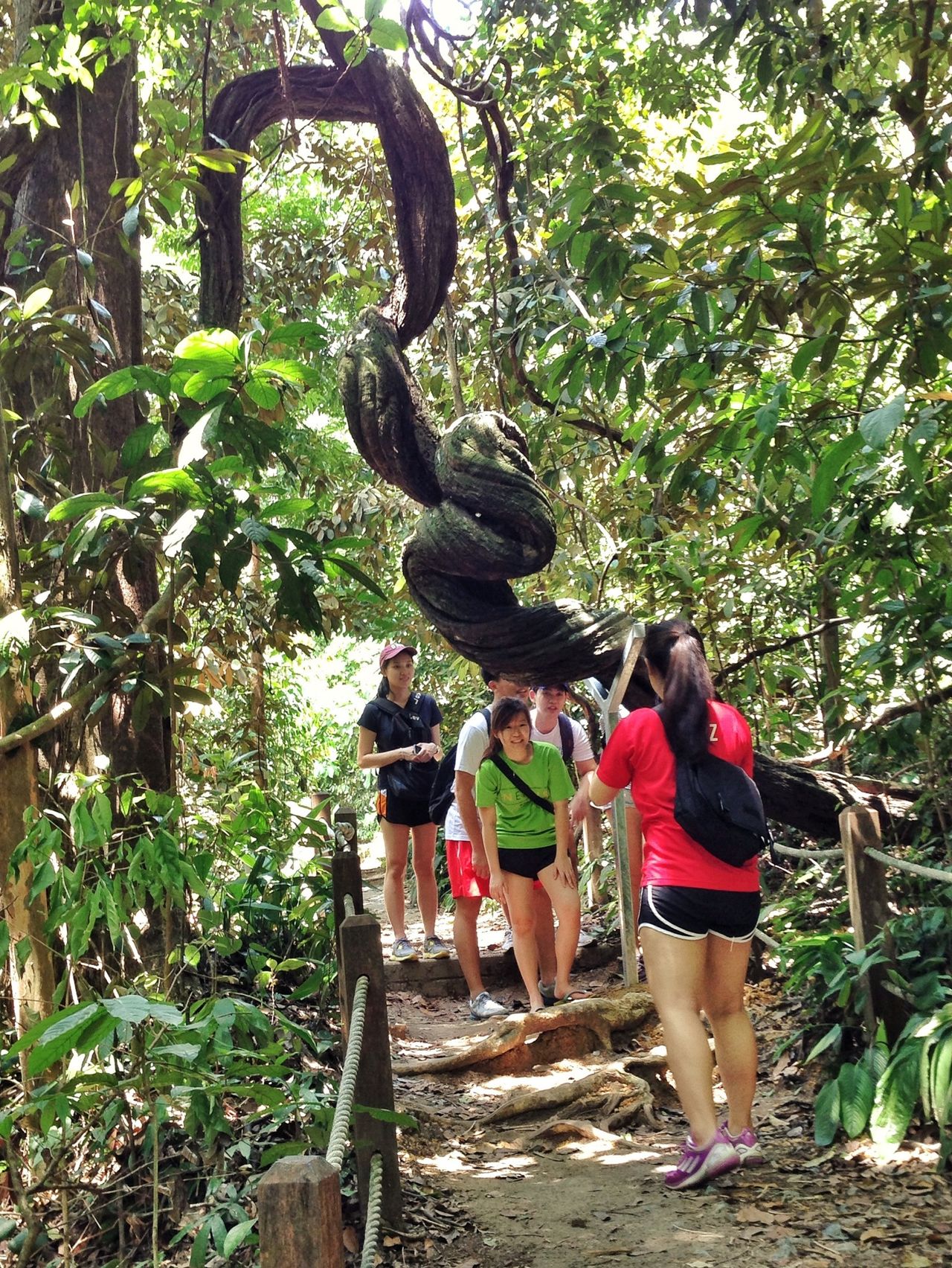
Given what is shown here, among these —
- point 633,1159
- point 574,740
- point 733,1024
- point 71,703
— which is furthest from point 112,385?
point 574,740

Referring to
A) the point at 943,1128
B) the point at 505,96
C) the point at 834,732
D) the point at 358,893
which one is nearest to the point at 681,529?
the point at 834,732

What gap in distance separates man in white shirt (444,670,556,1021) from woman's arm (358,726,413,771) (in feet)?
1.39

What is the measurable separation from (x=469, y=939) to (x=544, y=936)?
39 centimetres

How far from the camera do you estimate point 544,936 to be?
5.51 metres

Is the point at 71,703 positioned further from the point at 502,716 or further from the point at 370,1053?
the point at 502,716

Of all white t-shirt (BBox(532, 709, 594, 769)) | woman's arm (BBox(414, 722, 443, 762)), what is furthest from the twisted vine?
woman's arm (BBox(414, 722, 443, 762))

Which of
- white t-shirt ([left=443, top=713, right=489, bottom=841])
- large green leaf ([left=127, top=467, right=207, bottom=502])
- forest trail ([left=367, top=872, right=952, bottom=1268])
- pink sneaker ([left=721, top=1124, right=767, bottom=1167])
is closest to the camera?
large green leaf ([left=127, top=467, right=207, bottom=502])

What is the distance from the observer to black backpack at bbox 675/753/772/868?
3238 mm

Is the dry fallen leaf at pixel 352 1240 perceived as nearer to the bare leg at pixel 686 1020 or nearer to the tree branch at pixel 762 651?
the bare leg at pixel 686 1020

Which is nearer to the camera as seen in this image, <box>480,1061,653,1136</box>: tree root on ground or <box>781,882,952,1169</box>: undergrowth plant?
<box>781,882,952,1169</box>: undergrowth plant

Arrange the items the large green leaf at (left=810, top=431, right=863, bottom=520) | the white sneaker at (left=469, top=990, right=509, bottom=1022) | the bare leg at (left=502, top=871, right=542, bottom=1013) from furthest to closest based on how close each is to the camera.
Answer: the white sneaker at (left=469, top=990, right=509, bottom=1022) → the bare leg at (left=502, top=871, right=542, bottom=1013) → the large green leaf at (left=810, top=431, right=863, bottom=520)

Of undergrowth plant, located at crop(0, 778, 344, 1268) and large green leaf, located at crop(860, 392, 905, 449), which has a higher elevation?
large green leaf, located at crop(860, 392, 905, 449)

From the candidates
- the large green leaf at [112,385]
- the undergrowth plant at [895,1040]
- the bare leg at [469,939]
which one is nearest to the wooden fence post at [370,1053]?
the undergrowth plant at [895,1040]

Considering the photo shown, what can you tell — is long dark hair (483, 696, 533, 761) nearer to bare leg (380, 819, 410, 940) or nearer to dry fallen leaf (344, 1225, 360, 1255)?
bare leg (380, 819, 410, 940)
